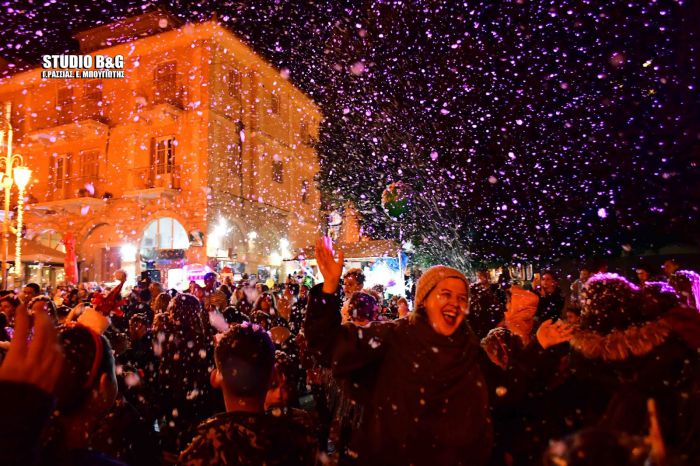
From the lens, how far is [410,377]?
2375 mm

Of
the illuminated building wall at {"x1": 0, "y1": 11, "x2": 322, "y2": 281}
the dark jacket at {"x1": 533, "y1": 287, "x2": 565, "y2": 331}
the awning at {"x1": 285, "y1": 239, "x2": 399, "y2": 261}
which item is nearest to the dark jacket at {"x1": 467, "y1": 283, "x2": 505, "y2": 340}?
the dark jacket at {"x1": 533, "y1": 287, "x2": 565, "y2": 331}

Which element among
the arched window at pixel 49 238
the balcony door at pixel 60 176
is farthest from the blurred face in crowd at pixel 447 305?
the arched window at pixel 49 238

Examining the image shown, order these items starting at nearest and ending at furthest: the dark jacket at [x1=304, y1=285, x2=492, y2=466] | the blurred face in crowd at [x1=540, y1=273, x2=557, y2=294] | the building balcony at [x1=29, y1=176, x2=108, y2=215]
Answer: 1. the dark jacket at [x1=304, y1=285, x2=492, y2=466]
2. the blurred face in crowd at [x1=540, y1=273, x2=557, y2=294]
3. the building balcony at [x1=29, y1=176, x2=108, y2=215]

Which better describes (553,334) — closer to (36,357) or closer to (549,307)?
(36,357)

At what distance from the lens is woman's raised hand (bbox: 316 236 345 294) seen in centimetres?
240

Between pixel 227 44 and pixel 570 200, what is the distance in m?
15.8

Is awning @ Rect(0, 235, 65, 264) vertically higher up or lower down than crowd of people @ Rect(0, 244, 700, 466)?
higher up

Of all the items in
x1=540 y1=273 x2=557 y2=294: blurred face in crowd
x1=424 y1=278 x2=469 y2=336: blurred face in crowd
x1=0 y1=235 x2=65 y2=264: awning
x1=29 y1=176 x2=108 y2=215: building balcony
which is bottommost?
x1=540 y1=273 x2=557 y2=294: blurred face in crowd

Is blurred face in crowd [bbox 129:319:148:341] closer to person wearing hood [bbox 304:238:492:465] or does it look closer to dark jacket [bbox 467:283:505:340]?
dark jacket [bbox 467:283:505:340]

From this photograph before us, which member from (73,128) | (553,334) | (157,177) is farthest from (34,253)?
(553,334)

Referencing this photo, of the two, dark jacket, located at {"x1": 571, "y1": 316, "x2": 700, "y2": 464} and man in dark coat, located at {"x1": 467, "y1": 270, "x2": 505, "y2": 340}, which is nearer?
dark jacket, located at {"x1": 571, "y1": 316, "x2": 700, "y2": 464}

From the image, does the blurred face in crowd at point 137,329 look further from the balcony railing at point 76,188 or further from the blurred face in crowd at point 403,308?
the balcony railing at point 76,188

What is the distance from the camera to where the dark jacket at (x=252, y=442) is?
1775 mm

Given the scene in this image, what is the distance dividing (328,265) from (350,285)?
2958 mm
